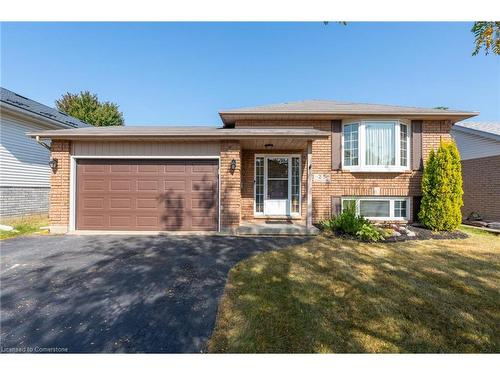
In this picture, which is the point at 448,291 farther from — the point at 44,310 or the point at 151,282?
the point at 44,310

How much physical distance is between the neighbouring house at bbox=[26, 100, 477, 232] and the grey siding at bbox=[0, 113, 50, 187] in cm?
405

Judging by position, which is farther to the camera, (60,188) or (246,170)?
(246,170)

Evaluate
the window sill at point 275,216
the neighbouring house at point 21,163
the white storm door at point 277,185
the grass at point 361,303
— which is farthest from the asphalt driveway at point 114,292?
the neighbouring house at point 21,163

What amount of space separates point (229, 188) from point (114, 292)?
4160 mm

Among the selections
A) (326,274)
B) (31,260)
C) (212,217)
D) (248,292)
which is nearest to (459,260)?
(326,274)

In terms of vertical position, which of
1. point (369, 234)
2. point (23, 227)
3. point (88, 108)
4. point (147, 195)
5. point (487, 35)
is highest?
point (88, 108)

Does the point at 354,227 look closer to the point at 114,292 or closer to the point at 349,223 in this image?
the point at 349,223

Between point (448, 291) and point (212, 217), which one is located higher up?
point (212, 217)

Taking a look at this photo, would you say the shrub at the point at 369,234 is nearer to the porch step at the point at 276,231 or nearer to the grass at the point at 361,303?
the grass at the point at 361,303

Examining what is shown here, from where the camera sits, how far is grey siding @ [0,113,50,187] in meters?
8.96

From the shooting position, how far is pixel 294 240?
6.19m

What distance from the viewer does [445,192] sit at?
7043 mm

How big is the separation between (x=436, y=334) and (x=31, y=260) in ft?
23.0

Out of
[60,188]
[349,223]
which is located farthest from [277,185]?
[60,188]
